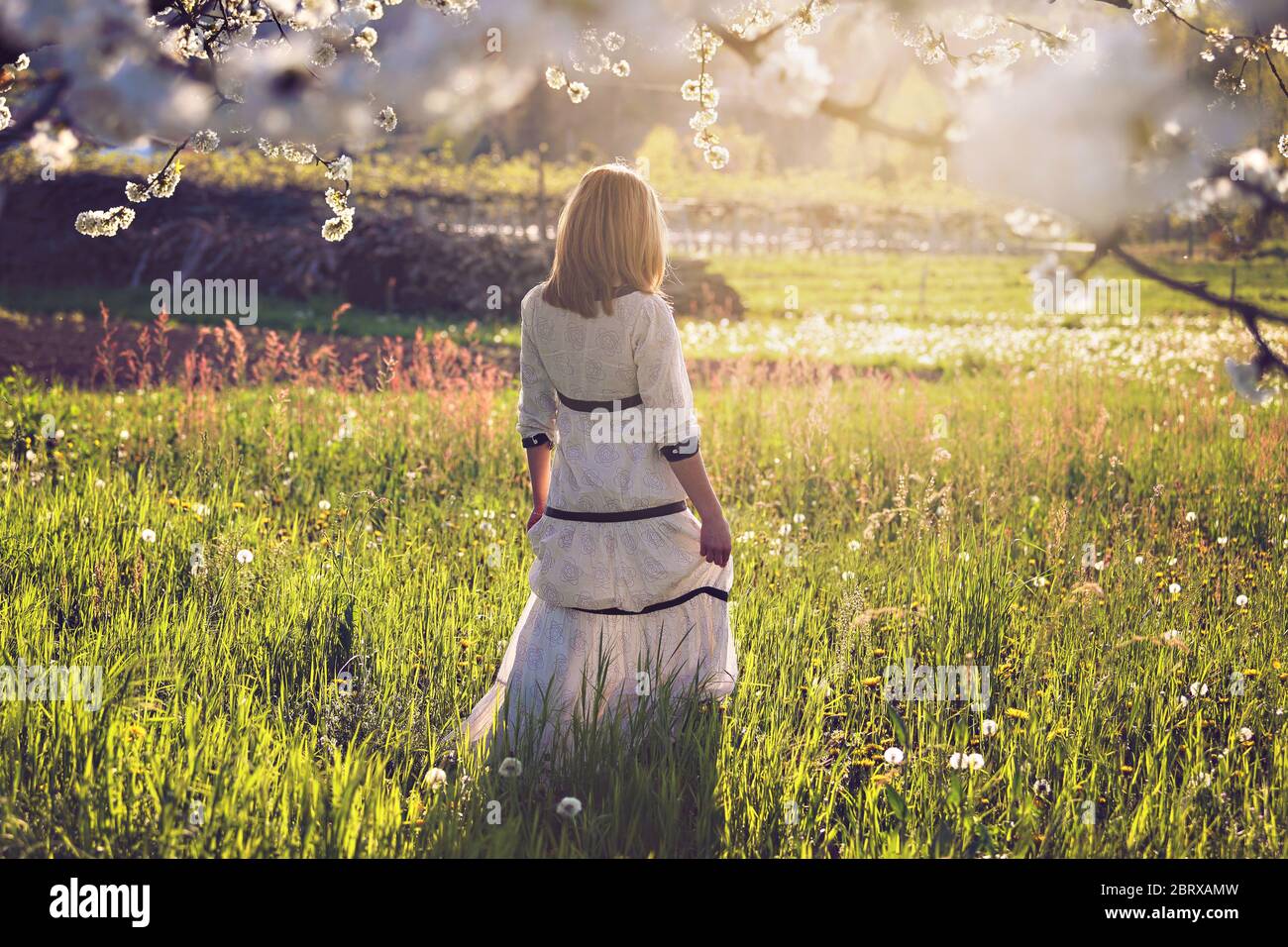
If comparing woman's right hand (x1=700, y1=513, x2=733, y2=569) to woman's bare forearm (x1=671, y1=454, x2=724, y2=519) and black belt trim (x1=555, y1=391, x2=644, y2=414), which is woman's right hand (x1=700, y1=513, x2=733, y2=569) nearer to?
woman's bare forearm (x1=671, y1=454, x2=724, y2=519)

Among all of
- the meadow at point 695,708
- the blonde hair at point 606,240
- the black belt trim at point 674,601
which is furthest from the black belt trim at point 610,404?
the meadow at point 695,708

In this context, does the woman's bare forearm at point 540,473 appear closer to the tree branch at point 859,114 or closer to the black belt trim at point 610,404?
the black belt trim at point 610,404

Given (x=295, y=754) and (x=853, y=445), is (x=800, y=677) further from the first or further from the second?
(x=853, y=445)

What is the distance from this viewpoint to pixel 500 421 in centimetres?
803

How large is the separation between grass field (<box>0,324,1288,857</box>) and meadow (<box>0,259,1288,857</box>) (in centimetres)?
2

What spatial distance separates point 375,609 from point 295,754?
132 cm

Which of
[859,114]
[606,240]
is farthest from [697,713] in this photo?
[859,114]

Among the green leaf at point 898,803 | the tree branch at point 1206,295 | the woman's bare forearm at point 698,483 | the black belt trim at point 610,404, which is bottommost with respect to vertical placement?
the green leaf at point 898,803

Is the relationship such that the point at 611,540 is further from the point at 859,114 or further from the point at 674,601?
the point at 859,114

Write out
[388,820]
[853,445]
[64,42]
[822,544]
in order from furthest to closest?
[853,445], [822,544], [64,42], [388,820]

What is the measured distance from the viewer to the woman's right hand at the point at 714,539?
343cm

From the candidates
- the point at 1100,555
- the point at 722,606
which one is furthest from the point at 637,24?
the point at 1100,555

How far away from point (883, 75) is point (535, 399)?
10.0ft

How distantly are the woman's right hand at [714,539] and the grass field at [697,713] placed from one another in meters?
0.52
